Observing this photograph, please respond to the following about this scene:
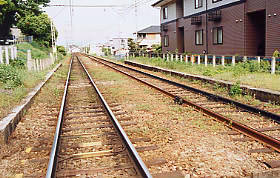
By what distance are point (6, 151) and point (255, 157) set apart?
441cm

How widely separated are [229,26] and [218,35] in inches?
79.8

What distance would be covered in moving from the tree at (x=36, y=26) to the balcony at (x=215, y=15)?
2719 centimetres

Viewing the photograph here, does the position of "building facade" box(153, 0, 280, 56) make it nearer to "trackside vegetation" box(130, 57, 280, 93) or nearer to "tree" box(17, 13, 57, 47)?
"trackside vegetation" box(130, 57, 280, 93)

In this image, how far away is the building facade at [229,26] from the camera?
62.0 ft

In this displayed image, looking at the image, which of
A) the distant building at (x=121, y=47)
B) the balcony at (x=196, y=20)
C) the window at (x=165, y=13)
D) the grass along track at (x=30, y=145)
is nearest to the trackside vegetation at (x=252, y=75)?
the grass along track at (x=30, y=145)

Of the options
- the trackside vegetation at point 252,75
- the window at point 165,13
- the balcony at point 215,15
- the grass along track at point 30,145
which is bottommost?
the grass along track at point 30,145

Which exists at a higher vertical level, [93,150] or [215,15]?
[215,15]

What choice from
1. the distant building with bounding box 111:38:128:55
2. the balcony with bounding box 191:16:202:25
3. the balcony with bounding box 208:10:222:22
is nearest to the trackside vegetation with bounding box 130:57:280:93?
the balcony with bounding box 208:10:222:22

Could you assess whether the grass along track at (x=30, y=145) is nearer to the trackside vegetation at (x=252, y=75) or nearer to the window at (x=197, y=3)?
the trackside vegetation at (x=252, y=75)

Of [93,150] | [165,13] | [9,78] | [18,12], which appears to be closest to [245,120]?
[93,150]

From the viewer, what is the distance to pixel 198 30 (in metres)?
28.7

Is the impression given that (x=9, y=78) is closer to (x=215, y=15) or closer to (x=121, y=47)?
(x=215, y=15)

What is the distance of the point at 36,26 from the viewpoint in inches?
1746

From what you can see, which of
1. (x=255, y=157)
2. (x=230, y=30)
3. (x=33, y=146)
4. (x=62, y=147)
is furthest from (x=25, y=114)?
(x=230, y=30)
